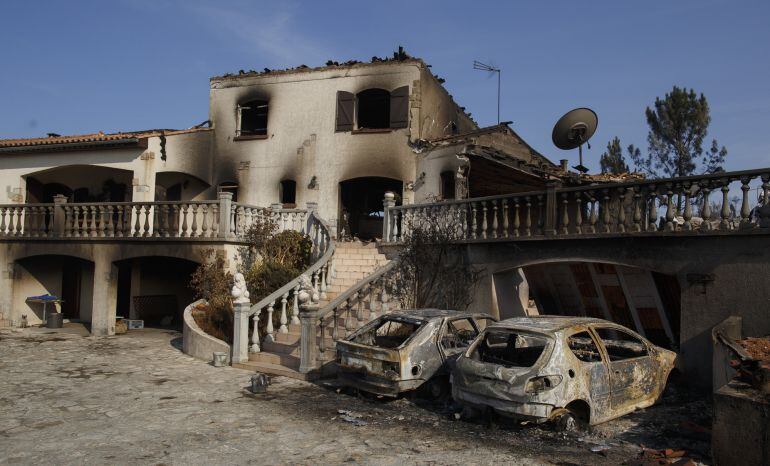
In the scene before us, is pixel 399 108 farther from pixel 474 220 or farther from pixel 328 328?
pixel 328 328

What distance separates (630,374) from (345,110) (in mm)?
13625

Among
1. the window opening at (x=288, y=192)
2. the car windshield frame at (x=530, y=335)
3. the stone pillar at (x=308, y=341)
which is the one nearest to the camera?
the car windshield frame at (x=530, y=335)

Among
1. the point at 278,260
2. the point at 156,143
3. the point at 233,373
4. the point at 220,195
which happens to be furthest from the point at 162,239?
the point at 233,373

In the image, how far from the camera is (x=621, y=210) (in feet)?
32.9

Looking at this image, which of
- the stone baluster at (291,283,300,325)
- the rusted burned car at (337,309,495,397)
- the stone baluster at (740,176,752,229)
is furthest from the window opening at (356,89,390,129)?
the stone baluster at (740,176,752,229)

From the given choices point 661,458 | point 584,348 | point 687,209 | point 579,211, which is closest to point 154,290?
point 579,211

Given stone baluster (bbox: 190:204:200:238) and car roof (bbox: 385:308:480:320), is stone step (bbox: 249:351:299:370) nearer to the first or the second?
car roof (bbox: 385:308:480:320)

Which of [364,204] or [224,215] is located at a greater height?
[364,204]

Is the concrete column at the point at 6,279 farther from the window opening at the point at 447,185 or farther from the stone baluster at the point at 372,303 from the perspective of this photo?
the window opening at the point at 447,185

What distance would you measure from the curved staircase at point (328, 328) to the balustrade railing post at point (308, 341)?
0.70ft

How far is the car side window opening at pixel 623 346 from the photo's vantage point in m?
8.23

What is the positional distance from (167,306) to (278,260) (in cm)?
673

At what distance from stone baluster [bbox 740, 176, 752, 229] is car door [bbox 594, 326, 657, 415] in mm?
2539

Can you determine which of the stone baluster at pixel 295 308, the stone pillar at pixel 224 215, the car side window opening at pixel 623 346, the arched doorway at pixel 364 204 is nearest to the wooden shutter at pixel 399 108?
the arched doorway at pixel 364 204
